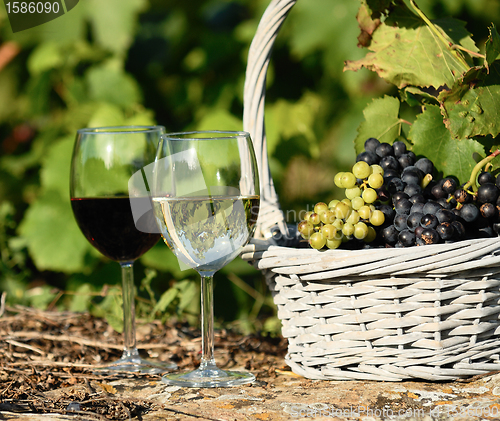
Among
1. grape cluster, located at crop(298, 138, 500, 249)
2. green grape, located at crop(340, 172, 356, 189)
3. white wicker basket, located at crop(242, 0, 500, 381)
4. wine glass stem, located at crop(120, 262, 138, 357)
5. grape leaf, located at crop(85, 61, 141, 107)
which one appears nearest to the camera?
white wicker basket, located at crop(242, 0, 500, 381)

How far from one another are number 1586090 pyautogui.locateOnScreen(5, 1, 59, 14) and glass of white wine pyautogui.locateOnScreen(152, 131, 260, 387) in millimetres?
1809

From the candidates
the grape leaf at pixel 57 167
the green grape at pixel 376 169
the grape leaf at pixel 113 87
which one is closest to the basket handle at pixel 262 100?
the green grape at pixel 376 169

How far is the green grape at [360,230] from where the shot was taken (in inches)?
42.4

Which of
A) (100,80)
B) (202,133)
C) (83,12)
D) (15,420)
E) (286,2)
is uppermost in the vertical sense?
(83,12)

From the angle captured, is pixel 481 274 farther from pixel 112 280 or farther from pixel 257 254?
pixel 112 280

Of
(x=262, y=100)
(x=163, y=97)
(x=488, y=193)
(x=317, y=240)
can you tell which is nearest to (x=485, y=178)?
(x=488, y=193)

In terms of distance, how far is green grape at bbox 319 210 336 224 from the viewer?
109cm

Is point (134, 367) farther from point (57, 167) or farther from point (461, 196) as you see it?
→ point (57, 167)

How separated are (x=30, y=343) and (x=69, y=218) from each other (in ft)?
3.33

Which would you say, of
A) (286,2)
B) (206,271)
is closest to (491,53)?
(286,2)

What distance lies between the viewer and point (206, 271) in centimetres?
107

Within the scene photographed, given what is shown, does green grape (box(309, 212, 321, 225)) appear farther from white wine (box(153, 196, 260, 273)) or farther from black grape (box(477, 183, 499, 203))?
black grape (box(477, 183, 499, 203))

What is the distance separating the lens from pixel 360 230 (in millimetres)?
1076

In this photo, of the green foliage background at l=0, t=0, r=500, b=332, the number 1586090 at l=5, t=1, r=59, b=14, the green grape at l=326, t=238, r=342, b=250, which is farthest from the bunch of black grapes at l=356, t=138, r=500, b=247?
the number 1586090 at l=5, t=1, r=59, b=14
